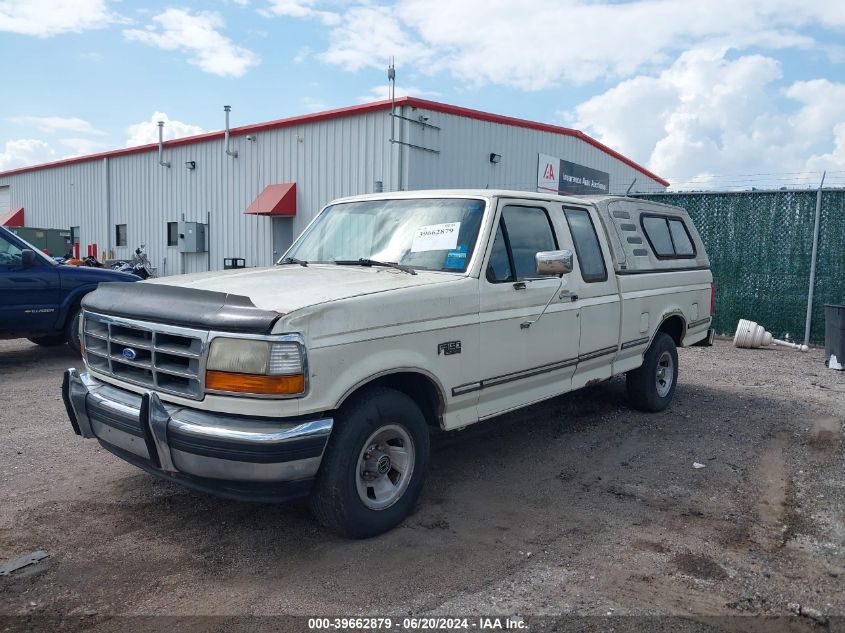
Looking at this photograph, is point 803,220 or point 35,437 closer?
point 35,437

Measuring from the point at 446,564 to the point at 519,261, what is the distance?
2.15m

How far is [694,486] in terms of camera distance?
485cm

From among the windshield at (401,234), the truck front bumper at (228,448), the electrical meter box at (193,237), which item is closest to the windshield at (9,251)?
the windshield at (401,234)

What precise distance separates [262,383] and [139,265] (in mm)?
18155

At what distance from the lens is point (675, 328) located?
23.4 ft

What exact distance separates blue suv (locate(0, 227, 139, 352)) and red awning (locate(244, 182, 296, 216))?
851 centimetres

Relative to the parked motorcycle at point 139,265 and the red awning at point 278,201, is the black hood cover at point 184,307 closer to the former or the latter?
the red awning at point 278,201

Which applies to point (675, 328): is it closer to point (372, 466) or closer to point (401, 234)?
point (401, 234)

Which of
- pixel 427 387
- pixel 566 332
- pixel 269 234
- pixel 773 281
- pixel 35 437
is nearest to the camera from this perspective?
pixel 427 387

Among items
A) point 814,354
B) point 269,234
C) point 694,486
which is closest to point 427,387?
point 694,486

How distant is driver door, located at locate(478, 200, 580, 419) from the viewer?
445 centimetres

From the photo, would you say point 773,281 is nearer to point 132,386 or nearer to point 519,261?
point 519,261

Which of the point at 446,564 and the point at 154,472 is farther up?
the point at 154,472

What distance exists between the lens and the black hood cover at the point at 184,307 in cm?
328
